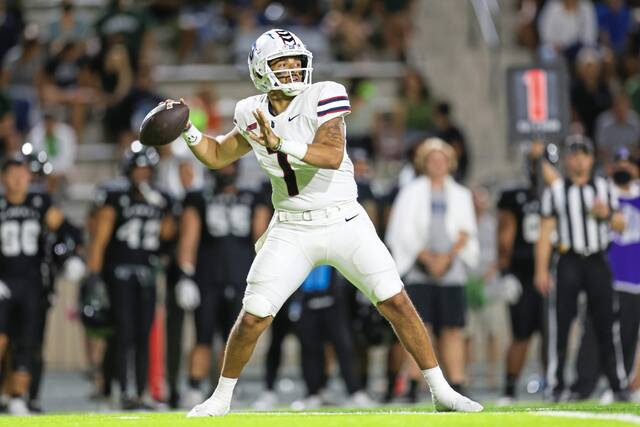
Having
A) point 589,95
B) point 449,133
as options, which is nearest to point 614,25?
point 589,95

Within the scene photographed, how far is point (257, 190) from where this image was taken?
12141 millimetres

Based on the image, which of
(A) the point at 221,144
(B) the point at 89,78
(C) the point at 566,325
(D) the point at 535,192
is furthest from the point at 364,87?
(A) the point at 221,144

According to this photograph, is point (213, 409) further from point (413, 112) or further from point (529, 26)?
point (529, 26)

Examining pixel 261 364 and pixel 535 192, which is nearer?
pixel 535 192

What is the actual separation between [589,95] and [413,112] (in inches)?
71.2

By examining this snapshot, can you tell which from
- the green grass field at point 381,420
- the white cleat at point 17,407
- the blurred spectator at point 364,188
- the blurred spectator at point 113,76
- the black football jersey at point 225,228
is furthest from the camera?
the blurred spectator at point 113,76

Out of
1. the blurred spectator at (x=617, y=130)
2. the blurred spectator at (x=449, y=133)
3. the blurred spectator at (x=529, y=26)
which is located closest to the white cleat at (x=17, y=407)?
the blurred spectator at (x=449, y=133)

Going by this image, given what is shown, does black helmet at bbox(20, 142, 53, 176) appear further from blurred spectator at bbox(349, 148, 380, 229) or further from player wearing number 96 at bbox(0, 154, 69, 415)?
blurred spectator at bbox(349, 148, 380, 229)

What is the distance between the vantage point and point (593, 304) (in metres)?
10.9

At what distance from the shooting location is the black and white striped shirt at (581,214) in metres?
10.9

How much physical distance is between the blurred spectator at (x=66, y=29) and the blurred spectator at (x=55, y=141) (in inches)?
64.2

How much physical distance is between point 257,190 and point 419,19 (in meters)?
6.57

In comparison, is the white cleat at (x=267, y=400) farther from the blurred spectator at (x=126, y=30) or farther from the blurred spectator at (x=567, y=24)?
the blurred spectator at (x=567, y=24)

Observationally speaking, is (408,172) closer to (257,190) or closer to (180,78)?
(257,190)
